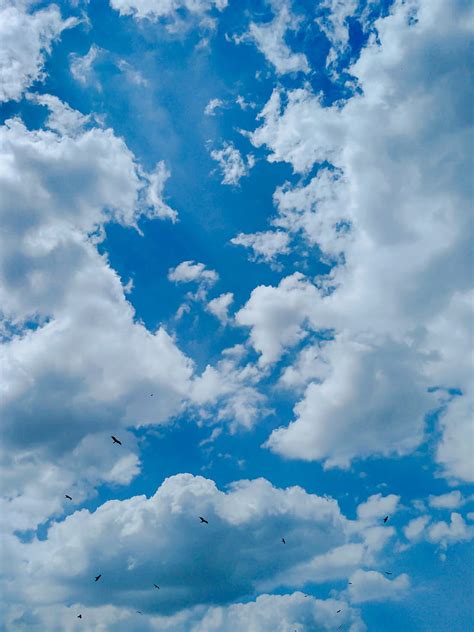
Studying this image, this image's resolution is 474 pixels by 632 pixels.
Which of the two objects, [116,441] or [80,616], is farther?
[80,616]

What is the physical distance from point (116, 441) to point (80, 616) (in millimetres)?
81434

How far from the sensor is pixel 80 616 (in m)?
118

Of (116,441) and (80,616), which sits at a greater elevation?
(116,441)

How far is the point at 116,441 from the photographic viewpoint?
75.7 metres
